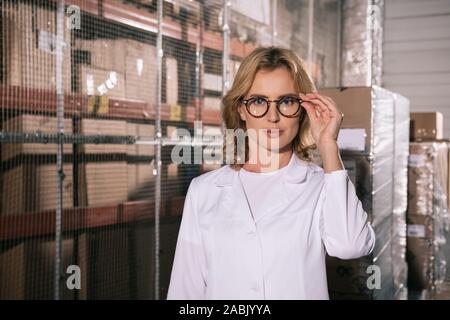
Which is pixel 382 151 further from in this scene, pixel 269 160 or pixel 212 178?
pixel 212 178

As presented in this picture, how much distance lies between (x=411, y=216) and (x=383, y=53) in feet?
11.6

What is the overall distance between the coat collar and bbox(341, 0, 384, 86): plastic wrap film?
578cm

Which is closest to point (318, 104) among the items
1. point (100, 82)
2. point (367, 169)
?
point (367, 169)

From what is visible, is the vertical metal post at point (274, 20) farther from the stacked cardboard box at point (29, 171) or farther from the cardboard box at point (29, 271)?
the cardboard box at point (29, 271)

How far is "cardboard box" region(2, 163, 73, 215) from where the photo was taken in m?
2.89

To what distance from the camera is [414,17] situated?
725 cm

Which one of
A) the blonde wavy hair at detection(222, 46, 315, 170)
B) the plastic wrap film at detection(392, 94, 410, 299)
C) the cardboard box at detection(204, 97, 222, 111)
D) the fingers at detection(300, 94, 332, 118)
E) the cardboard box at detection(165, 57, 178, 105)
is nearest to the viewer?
the fingers at detection(300, 94, 332, 118)

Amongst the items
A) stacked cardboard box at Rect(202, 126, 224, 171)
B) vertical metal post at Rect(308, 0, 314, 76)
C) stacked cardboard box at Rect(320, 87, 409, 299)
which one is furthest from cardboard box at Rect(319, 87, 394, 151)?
vertical metal post at Rect(308, 0, 314, 76)

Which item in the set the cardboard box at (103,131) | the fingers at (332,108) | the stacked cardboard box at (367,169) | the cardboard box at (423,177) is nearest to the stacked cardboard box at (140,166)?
the cardboard box at (103,131)

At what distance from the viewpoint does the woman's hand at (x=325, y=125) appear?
156 cm

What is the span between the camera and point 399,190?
13.2 ft

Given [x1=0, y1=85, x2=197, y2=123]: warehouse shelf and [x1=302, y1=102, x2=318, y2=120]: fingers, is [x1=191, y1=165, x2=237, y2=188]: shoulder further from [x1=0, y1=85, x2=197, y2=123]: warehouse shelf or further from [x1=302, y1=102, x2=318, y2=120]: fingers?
[x1=0, y1=85, x2=197, y2=123]: warehouse shelf

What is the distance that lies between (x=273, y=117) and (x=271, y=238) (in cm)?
42

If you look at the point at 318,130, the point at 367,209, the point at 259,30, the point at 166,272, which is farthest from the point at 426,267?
the point at 318,130
